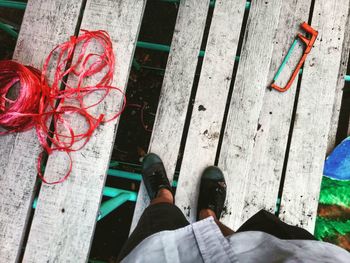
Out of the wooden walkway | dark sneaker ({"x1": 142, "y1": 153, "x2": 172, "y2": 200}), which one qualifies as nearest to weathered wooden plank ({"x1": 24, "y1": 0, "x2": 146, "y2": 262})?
the wooden walkway

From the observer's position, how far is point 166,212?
1.37 meters


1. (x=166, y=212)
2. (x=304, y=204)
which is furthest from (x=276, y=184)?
(x=166, y=212)

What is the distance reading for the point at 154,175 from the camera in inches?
62.0

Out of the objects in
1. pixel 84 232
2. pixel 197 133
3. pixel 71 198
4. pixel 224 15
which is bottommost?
pixel 84 232

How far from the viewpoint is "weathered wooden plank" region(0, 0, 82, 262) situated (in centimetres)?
156

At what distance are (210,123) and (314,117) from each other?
1.66 feet

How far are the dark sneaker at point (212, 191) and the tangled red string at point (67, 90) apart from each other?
1.64 ft

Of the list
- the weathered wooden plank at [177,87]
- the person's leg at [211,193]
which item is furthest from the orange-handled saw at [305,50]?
the person's leg at [211,193]

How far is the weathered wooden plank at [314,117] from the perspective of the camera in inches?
63.8

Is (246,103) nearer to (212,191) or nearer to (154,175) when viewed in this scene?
(212,191)

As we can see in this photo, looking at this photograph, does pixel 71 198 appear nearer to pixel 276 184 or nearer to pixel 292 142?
pixel 276 184

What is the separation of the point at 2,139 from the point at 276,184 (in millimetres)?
1308

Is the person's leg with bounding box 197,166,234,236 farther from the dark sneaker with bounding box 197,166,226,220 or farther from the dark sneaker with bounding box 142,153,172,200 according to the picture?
the dark sneaker with bounding box 142,153,172,200

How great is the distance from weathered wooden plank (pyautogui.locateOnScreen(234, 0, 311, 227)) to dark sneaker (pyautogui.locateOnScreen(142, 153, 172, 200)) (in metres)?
0.39
